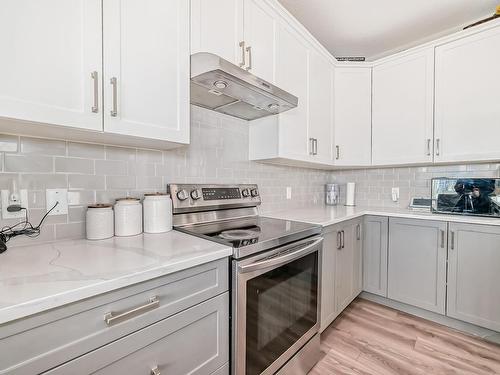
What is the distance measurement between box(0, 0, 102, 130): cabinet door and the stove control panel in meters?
0.63

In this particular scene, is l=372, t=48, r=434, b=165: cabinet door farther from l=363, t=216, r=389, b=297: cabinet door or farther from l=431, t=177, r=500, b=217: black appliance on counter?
l=363, t=216, r=389, b=297: cabinet door

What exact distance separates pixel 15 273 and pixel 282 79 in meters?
1.77

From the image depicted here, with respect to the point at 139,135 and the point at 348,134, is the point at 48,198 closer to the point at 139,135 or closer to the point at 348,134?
the point at 139,135

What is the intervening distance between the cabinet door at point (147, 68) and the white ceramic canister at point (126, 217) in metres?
0.37

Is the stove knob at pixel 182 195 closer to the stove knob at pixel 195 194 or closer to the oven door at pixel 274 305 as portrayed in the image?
the stove knob at pixel 195 194

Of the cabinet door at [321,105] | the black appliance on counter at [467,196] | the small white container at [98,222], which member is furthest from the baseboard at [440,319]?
the small white container at [98,222]

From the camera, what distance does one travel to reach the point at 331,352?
5.54 feet

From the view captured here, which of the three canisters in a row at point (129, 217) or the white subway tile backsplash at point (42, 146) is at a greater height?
the white subway tile backsplash at point (42, 146)

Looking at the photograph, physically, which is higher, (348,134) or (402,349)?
(348,134)

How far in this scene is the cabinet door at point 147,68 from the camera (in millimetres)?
974

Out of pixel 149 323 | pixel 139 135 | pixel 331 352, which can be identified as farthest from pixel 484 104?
pixel 149 323

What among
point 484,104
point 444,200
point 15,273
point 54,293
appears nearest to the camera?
point 54,293

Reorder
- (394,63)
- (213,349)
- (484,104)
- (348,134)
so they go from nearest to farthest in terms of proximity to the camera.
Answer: (213,349)
(484,104)
(394,63)
(348,134)

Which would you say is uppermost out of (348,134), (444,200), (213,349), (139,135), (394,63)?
(394,63)
